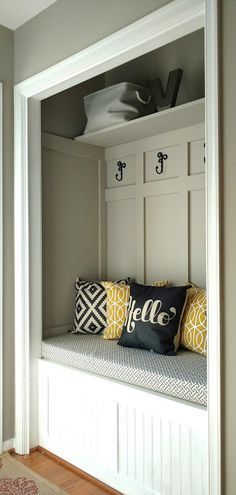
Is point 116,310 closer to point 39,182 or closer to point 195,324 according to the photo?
point 195,324

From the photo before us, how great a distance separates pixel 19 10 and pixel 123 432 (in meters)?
2.32

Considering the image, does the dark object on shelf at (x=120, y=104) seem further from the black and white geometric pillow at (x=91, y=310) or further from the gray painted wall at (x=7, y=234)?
the black and white geometric pillow at (x=91, y=310)

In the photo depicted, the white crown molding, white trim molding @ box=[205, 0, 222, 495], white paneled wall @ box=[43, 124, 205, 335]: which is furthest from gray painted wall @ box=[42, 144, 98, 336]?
white trim molding @ box=[205, 0, 222, 495]

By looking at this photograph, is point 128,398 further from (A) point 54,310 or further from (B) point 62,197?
(B) point 62,197

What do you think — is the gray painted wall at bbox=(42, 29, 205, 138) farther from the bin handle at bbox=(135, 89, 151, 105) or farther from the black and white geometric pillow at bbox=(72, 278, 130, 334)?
the black and white geometric pillow at bbox=(72, 278, 130, 334)

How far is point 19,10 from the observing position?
91.0 inches

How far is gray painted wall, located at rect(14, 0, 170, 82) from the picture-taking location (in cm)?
187

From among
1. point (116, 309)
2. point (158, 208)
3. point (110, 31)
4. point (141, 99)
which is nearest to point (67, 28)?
point (110, 31)

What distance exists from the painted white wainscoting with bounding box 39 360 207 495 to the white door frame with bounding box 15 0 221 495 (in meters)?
0.14

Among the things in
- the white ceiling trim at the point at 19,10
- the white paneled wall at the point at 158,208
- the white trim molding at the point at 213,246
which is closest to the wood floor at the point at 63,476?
the white trim molding at the point at 213,246

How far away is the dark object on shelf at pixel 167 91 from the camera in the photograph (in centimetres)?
240

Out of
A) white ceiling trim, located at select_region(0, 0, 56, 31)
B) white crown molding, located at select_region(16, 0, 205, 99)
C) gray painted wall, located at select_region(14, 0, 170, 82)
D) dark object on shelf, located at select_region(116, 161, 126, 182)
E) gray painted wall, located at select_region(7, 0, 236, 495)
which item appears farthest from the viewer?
dark object on shelf, located at select_region(116, 161, 126, 182)

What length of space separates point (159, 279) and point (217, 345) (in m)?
1.24

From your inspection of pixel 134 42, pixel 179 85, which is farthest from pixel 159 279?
pixel 134 42
